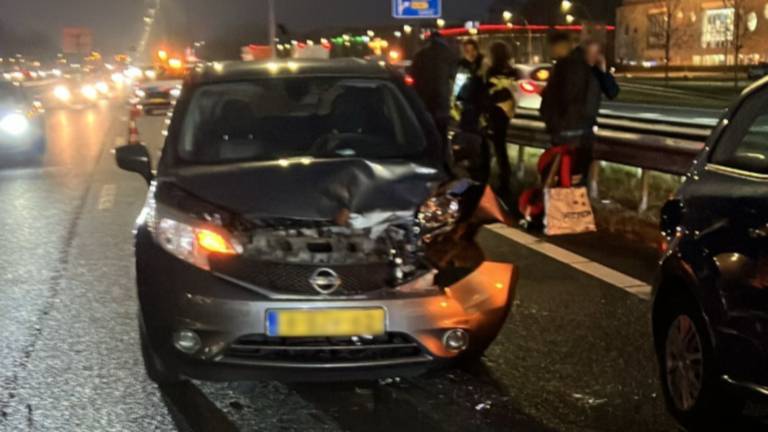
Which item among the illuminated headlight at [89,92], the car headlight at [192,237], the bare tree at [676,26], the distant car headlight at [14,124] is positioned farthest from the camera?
the bare tree at [676,26]

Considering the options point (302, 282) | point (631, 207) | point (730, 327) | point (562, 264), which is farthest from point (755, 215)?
point (631, 207)

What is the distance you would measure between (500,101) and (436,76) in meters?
1.00

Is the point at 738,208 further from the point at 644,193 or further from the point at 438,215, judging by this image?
the point at 644,193

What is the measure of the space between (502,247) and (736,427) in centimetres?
471

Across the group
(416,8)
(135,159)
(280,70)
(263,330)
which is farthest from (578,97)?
(416,8)

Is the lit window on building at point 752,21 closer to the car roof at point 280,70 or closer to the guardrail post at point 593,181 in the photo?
the guardrail post at point 593,181

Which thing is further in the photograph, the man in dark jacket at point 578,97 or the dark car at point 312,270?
the man in dark jacket at point 578,97

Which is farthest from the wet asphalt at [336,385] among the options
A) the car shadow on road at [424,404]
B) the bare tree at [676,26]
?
the bare tree at [676,26]

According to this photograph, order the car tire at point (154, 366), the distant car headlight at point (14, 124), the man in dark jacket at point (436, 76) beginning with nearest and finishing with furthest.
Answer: the car tire at point (154, 366), the man in dark jacket at point (436, 76), the distant car headlight at point (14, 124)

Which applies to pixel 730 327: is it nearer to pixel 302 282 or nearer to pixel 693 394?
pixel 693 394

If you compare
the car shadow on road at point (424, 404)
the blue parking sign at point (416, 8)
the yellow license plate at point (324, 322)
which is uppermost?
the blue parking sign at point (416, 8)

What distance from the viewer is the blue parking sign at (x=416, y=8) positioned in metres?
22.2

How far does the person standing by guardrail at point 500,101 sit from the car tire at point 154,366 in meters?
7.46

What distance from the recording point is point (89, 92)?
4947 cm
